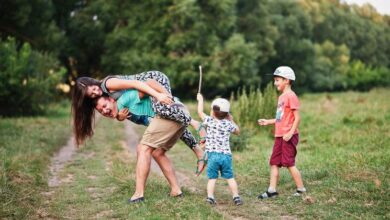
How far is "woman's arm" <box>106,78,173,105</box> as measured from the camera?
6125 millimetres

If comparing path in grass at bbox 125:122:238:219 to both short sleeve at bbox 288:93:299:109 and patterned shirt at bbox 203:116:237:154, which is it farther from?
short sleeve at bbox 288:93:299:109

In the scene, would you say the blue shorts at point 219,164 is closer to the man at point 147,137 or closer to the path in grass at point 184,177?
the path in grass at point 184,177

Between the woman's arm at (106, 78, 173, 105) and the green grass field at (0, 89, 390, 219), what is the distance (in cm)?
136

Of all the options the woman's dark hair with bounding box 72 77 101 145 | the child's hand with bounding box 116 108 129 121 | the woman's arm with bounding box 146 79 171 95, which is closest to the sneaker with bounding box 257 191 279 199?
the woman's arm with bounding box 146 79 171 95

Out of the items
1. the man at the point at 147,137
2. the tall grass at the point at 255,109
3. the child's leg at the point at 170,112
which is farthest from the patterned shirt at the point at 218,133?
the tall grass at the point at 255,109

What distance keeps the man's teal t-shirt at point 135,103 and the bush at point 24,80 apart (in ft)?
50.5

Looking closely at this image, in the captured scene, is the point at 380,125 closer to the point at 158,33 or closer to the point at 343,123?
the point at 343,123

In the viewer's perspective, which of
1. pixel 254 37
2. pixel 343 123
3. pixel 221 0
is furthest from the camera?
pixel 254 37

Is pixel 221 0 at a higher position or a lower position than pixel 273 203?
higher

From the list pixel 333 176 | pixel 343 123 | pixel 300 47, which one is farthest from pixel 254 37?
pixel 333 176

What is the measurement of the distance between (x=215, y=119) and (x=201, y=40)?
104ft

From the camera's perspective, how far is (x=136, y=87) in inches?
247

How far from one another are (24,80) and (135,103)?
661 inches

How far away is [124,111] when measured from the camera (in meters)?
6.55
